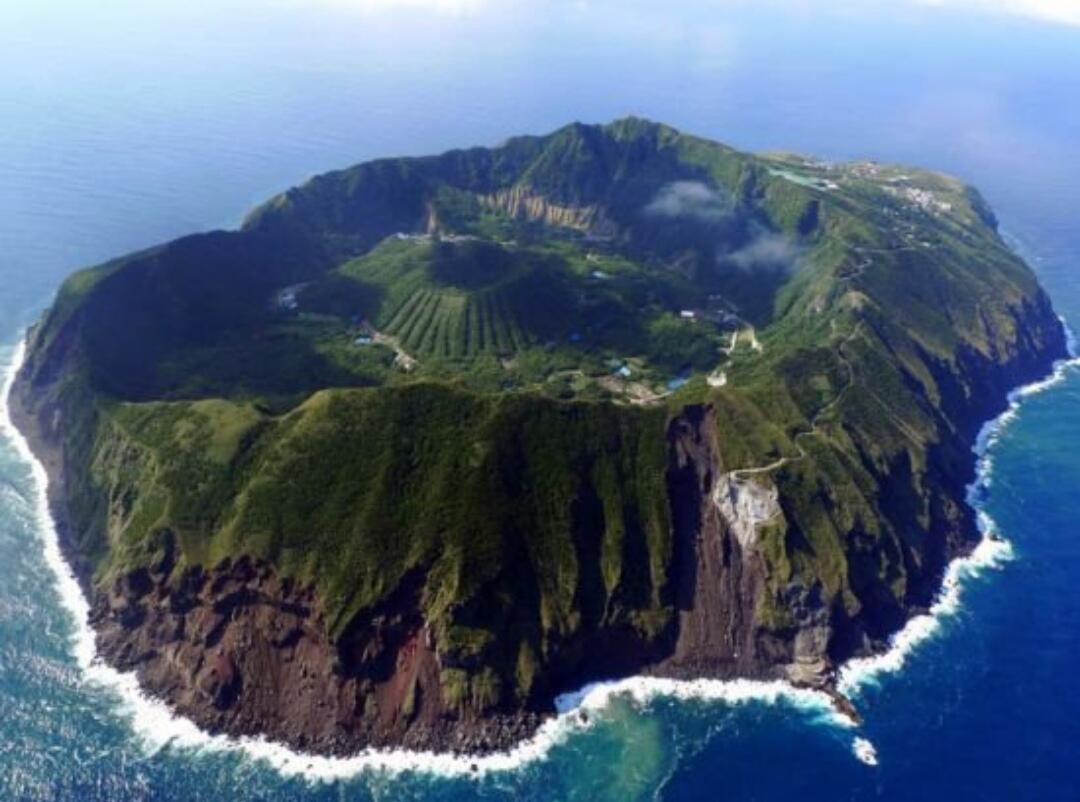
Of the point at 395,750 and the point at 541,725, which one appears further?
the point at 541,725

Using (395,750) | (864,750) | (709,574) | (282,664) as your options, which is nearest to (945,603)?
(864,750)

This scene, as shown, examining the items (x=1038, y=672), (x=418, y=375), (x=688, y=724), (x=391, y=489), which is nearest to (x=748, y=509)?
(x=688, y=724)

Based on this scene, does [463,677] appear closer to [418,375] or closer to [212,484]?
[212,484]

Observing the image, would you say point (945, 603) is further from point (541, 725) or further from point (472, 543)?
point (472, 543)

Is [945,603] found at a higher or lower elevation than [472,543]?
lower

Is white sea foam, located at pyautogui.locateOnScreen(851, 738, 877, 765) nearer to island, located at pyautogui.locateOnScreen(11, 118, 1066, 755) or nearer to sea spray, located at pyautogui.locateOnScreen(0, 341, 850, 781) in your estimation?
sea spray, located at pyautogui.locateOnScreen(0, 341, 850, 781)

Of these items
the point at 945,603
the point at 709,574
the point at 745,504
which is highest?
the point at 745,504

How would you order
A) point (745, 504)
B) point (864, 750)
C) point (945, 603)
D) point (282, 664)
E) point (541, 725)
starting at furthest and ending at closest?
point (945, 603)
point (745, 504)
point (282, 664)
point (541, 725)
point (864, 750)

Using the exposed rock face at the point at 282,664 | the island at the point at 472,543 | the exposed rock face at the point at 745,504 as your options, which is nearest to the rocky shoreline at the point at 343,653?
the exposed rock face at the point at 282,664
